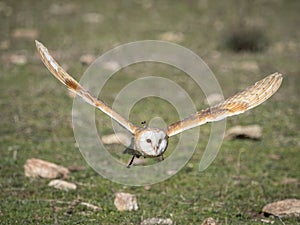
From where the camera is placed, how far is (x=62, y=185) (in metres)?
8.02

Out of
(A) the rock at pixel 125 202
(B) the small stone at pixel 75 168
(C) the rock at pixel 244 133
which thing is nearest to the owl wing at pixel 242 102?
(A) the rock at pixel 125 202

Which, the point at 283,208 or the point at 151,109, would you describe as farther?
the point at 151,109

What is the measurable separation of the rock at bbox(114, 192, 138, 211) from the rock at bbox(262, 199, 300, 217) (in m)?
1.60

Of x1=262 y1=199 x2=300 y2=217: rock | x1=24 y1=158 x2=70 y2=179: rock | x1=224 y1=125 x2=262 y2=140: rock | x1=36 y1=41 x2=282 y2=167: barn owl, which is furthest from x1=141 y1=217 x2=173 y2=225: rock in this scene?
x1=224 y1=125 x2=262 y2=140: rock

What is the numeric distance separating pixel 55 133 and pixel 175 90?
4194 mm

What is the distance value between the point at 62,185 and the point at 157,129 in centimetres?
276

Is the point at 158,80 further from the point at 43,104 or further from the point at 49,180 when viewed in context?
the point at 49,180

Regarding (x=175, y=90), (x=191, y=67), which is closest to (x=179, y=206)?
(x=175, y=90)

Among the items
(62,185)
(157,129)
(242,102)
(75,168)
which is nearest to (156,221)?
(157,129)

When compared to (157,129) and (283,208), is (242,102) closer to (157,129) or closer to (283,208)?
(157,129)

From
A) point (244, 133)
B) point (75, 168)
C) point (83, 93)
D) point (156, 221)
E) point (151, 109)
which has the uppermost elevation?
point (151, 109)

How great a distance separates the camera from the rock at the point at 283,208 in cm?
698

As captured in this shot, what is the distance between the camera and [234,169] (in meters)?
9.34

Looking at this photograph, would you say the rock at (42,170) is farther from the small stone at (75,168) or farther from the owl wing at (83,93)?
the owl wing at (83,93)
